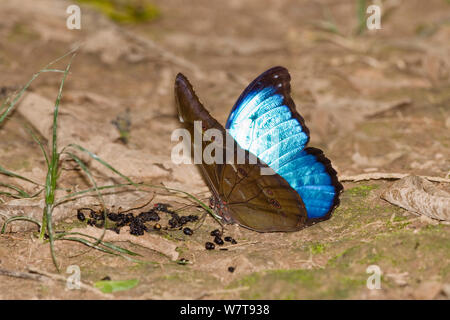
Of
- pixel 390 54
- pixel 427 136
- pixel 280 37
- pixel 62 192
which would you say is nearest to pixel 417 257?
pixel 427 136

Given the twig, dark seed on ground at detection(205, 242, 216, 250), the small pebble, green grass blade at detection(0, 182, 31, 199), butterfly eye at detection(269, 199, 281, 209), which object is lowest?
dark seed on ground at detection(205, 242, 216, 250)

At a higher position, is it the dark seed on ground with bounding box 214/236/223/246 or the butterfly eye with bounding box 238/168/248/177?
the butterfly eye with bounding box 238/168/248/177

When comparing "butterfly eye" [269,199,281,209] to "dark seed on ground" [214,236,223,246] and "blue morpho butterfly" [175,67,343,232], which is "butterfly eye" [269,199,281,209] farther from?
"dark seed on ground" [214,236,223,246]

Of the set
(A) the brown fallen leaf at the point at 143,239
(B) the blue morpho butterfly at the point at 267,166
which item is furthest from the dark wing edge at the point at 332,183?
(A) the brown fallen leaf at the point at 143,239

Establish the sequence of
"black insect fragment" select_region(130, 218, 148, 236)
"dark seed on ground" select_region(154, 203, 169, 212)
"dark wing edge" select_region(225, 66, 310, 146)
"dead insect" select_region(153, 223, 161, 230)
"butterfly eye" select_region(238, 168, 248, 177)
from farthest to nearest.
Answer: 1. "dark seed on ground" select_region(154, 203, 169, 212)
2. "dark wing edge" select_region(225, 66, 310, 146)
3. "dead insect" select_region(153, 223, 161, 230)
4. "black insect fragment" select_region(130, 218, 148, 236)
5. "butterfly eye" select_region(238, 168, 248, 177)

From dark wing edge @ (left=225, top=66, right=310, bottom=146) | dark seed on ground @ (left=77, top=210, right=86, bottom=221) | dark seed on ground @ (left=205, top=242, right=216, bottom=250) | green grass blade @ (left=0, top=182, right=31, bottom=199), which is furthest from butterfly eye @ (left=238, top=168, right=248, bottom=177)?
green grass blade @ (left=0, top=182, right=31, bottom=199)

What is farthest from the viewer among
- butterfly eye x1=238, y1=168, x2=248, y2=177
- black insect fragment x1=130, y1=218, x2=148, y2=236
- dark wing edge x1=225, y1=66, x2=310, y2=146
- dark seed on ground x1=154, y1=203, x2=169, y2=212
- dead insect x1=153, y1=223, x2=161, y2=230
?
dark seed on ground x1=154, y1=203, x2=169, y2=212
